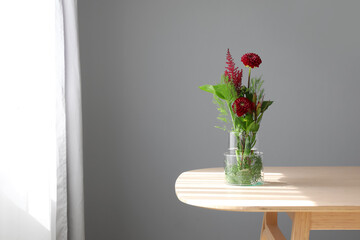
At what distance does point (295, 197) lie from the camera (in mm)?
1327

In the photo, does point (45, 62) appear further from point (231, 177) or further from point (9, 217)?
point (231, 177)

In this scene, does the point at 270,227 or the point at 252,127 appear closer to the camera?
the point at 252,127

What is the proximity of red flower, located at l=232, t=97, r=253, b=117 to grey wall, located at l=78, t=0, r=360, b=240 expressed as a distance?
1.30 m

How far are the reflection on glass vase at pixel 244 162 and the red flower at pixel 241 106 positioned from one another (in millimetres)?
91

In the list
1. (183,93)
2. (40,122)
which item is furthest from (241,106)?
(183,93)

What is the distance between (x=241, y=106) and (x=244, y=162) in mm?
201

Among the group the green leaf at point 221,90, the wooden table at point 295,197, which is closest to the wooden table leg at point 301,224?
the wooden table at point 295,197

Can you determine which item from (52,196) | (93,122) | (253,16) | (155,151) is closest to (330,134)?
(253,16)

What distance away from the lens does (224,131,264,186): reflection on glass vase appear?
4.94ft

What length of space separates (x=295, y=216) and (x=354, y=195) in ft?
0.67

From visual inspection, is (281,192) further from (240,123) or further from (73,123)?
(73,123)

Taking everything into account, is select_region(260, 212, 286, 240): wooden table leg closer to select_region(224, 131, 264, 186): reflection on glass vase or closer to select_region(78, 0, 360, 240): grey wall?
select_region(224, 131, 264, 186): reflection on glass vase

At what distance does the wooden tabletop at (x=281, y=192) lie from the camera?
1.22m

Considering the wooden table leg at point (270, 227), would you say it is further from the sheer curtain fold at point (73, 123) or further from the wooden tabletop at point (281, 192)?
the sheer curtain fold at point (73, 123)
